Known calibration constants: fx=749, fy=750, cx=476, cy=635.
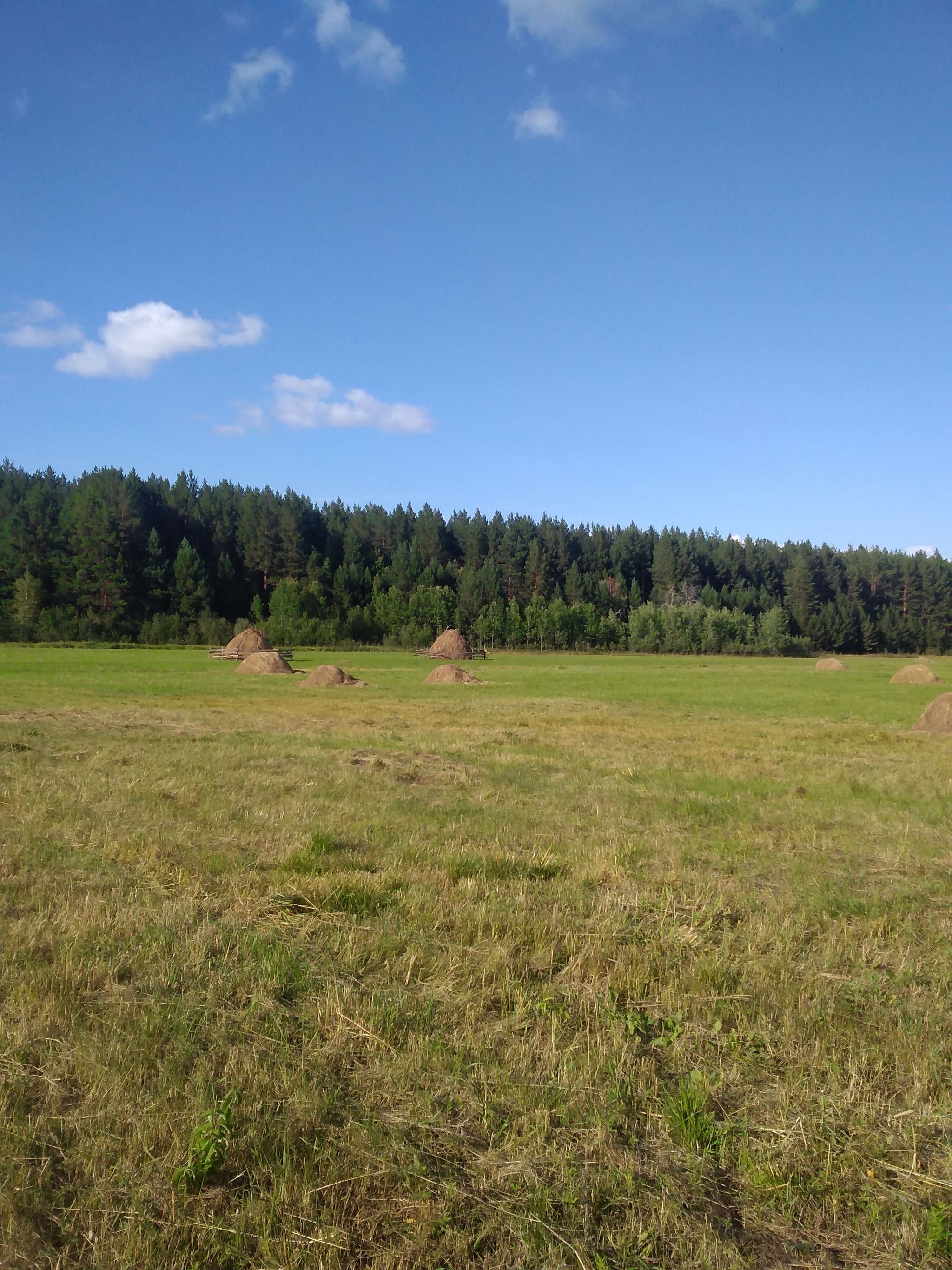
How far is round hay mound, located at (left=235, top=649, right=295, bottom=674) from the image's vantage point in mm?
49875

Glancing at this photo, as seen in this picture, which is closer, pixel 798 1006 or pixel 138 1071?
pixel 138 1071

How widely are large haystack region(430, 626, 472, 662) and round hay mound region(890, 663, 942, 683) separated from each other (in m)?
37.0

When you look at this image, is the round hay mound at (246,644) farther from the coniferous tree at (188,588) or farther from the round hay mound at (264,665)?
the coniferous tree at (188,588)

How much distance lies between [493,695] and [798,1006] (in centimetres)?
3328

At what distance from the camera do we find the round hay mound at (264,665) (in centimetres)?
4988

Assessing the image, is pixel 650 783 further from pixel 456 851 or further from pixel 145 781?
pixel 145 781

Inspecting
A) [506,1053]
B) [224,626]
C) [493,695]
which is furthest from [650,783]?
[224,626]

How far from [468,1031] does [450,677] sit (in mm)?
42596

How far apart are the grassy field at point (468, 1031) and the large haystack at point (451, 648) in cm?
6059

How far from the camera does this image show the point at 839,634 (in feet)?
454

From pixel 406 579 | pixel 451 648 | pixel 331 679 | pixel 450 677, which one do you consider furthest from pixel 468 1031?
pixel 406 579

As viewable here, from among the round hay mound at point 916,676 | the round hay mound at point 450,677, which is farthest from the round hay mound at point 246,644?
the round hay mound at point 916,676

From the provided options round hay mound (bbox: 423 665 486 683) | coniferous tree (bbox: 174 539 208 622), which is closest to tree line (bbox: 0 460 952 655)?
Result: coniferous tree (bbox: 174 539 208 622)

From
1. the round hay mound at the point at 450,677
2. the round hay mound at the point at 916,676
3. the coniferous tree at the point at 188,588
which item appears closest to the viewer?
the round hay mound at the point at 450,677
